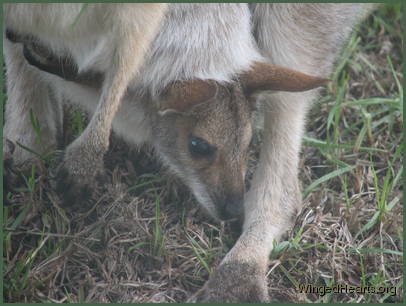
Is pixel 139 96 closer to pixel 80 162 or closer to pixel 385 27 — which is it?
pixel 80 162

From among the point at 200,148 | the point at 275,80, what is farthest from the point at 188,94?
the point at 275,80

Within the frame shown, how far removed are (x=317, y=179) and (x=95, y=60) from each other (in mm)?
1381

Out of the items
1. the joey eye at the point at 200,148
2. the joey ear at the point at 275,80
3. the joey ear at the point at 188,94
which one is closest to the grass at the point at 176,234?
the joey eye at the point at 200,148

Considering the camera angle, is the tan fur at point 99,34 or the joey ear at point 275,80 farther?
the joey ear at point 275,80

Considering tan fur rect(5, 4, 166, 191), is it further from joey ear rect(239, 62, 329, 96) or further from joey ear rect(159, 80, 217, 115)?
joey ear rect(239, 62, 329, 96)

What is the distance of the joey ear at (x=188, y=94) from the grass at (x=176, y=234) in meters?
0.42

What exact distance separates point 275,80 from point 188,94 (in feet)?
1.33

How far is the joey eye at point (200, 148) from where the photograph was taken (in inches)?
137

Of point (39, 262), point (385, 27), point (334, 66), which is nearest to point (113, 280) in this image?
point (39, 262)

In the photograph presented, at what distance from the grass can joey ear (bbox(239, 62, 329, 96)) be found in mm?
587

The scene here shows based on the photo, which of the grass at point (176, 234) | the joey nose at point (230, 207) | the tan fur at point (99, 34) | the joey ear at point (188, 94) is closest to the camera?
the tan fur at point (99, 34)

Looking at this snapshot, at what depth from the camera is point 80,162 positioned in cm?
331

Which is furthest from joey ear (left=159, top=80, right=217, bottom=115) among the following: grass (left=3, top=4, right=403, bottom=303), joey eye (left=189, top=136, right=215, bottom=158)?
grass (left=3, top=4, right=403, bottom=303)

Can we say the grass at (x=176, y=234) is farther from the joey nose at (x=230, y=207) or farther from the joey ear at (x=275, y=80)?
the joey ear at (x=275, y=80)
